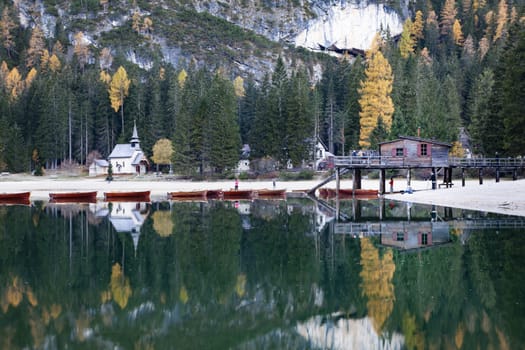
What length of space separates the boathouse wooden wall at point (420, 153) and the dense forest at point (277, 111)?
244 inches

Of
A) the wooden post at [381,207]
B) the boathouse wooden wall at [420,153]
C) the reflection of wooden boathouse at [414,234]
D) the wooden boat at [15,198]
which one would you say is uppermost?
the boathouse wooden wall at [420,153]

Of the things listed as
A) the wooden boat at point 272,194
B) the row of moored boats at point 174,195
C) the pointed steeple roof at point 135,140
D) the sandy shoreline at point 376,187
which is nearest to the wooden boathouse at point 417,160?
the sandy shoreline at point 376,187

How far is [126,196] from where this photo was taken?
190 feet

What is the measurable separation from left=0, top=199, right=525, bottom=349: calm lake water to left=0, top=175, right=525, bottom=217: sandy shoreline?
711 centimetres

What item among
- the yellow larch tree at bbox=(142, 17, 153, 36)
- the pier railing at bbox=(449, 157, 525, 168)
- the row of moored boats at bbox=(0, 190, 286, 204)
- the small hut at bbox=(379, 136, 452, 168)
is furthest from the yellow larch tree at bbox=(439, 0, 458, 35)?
the row of moored boats at bbox=(0, 190, 286, 204)

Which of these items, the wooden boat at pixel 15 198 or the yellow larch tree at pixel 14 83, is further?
the yellow larch tree at pixel 14 83

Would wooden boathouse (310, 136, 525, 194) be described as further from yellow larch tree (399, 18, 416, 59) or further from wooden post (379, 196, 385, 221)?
yellow larch tree (399, 18, 416, 59)

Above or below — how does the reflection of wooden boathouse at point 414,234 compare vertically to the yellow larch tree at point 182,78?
below

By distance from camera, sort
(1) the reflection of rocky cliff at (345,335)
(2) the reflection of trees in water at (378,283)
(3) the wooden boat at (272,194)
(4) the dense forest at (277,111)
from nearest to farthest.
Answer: (1) the reflection of rocky cliff at (345,335), (2) the reflection of trees in water at (378,283), (3) the wooden boat at (272,194), (4) the dense forest at (277,111)

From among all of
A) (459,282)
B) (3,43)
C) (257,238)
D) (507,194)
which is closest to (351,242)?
(257,238)

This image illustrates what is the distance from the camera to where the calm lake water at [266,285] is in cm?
1437

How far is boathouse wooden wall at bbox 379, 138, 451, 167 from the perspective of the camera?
183 feet

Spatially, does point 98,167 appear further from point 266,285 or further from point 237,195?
point 266,285

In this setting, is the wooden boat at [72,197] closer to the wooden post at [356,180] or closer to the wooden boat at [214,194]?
the wooden boat at [214,194]
